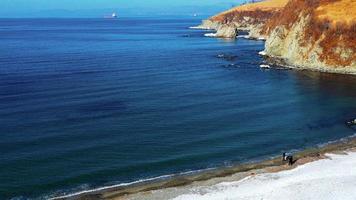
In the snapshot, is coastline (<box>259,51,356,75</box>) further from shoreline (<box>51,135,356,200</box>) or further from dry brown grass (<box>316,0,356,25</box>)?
shoreline (<box>51,135,356,200</box>)

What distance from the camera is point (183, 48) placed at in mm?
147500

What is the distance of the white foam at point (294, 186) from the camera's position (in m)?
38.3

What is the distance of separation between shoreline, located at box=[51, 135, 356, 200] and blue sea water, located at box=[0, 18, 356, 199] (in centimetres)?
132

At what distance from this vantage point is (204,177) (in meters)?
43.5

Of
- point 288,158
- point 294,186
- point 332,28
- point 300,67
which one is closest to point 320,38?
point 332,28

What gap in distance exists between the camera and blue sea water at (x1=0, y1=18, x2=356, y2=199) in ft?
149

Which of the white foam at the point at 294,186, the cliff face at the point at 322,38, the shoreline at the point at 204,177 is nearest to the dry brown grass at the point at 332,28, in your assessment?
the cliff face at the point at 322,38

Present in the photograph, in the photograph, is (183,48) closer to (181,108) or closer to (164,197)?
(181,108)

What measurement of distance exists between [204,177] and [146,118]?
18882 millimetres

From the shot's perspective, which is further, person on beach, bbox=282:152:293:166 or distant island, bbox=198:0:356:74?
distant island, bbox=198:0:356:74

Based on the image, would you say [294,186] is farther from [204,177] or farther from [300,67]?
[300,67]

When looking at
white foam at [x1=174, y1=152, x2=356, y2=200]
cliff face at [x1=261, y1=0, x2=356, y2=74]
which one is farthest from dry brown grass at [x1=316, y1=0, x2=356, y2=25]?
white foam at [x1=174, y1=152, x2=356, y2=200]

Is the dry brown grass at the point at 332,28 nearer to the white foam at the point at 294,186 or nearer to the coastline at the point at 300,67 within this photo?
the coastline at the point at 300,67

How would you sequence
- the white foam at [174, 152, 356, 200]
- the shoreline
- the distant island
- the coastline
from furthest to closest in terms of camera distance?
the distant island, the coastline, the shoreline, the white foam at [174, 152, 356, 200]
